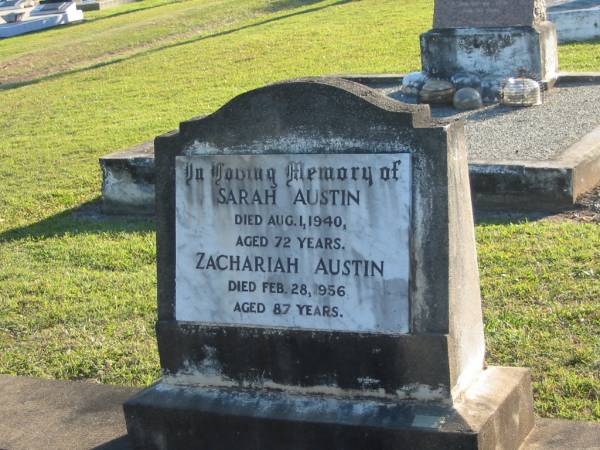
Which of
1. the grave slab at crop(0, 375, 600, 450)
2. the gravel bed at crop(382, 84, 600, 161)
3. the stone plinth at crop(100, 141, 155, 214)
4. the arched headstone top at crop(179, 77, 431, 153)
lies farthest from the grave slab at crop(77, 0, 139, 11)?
the arched headstone top at crop(179, 77, 431, 153)

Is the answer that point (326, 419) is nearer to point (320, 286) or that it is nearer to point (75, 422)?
point (320, 286)

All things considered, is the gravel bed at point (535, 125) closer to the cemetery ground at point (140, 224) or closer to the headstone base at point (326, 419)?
the cemetery ground at point (140, 224)

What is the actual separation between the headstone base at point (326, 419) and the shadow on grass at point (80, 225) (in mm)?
4335

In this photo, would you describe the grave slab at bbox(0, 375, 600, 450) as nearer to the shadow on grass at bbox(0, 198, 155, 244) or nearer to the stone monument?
the shadow on grass at bbox(0, 198, 155, 244)

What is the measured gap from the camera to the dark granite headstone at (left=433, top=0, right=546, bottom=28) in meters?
12.7

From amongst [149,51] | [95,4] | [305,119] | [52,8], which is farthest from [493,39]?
[95,4]

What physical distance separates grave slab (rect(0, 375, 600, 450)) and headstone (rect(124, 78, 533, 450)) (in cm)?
13

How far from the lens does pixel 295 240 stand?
14.2 feet

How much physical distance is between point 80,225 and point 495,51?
5.89 metres

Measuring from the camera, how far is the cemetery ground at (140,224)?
5.83 meters

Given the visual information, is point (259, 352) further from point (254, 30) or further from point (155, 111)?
point (254, 30)

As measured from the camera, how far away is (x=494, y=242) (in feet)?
24.5

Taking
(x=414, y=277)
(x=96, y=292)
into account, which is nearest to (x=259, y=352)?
(x=414, y=277)

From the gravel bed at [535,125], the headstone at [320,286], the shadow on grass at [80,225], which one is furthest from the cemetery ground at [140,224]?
the gravel bed at [535,125]
